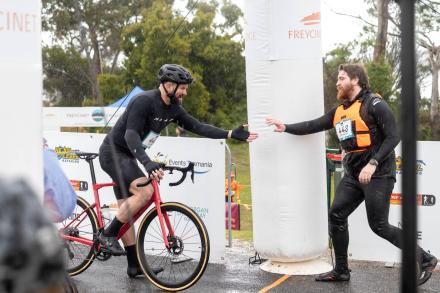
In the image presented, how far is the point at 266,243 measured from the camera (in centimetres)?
631

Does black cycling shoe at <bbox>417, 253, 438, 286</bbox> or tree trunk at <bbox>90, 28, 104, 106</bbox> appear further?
tree trunk at <bbox>90, 28, 104, 106</bbox>

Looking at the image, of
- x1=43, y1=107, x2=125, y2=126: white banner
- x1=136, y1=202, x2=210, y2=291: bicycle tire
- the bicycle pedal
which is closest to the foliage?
x1=43, y1=107, x2=125, y2=126: white banner

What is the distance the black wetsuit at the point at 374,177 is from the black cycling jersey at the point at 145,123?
1.10 metres

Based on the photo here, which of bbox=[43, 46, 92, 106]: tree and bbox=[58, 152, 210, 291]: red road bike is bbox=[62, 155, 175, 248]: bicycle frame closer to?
bbox=[58, 152, 210, 291]: red road bike

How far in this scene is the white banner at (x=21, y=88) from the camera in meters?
2.88

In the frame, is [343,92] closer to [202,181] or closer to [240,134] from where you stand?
[240,134]

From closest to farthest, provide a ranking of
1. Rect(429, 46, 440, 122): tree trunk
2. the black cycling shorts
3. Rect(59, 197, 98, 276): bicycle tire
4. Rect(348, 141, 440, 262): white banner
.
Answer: the black cycling shorts < Rect(59, 197, 98, 276): bicycle tire < Rect(348, 141, 440, 262): white banner < Rect(429, 46, 440, 122): tree trunk

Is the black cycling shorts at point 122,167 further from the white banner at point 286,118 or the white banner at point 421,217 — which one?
the white banner at point 421,217

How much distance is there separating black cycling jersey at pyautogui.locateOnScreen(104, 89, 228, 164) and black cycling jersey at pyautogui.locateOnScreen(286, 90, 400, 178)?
110 centimetres

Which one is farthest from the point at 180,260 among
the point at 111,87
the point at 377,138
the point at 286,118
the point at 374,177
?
the point at 111,87

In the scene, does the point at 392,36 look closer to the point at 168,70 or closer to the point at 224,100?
the point at 224,100

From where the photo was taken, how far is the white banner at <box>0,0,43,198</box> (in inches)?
113

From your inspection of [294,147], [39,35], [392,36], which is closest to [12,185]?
[39,35]

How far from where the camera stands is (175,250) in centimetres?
579
